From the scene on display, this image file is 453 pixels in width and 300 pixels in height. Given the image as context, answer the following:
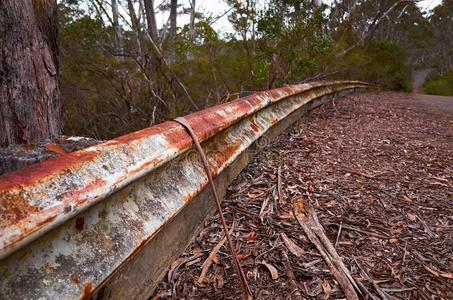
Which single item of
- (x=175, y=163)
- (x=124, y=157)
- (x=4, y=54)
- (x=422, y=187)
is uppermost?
(x=4, y=54)

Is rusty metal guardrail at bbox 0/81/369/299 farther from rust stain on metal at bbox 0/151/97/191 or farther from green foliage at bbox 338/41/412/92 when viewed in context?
green foliage at bbox 338/41/412/92

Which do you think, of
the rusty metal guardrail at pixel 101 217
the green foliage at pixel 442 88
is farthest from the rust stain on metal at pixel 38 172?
the green foliage at pixel 442 88

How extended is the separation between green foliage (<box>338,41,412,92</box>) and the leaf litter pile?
40.2 feet

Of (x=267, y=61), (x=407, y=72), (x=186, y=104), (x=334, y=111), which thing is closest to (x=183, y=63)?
(x=186, y=104)

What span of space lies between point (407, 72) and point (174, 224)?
772 inches

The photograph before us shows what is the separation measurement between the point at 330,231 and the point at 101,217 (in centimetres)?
104

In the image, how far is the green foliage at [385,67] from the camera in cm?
1410

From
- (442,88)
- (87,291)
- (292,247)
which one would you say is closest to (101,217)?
(87,291)

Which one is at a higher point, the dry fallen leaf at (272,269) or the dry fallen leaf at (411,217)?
the dry fallen leaf at (272,269)

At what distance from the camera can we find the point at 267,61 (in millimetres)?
6684

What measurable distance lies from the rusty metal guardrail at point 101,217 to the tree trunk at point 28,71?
819mm

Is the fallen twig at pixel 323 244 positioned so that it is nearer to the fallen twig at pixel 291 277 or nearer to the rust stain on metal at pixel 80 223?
the fallen twig at pixel 291 277

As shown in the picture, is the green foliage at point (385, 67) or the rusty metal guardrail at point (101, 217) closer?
the rusty metal guardrail at point (101, 217)

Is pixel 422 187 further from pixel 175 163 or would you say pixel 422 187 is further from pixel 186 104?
pixel 186 104
